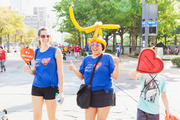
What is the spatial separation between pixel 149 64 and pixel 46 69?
147 cm

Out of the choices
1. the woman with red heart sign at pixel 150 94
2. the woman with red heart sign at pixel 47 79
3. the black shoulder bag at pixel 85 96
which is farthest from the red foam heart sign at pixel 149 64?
the woman with red heart sign at pixel 47 79

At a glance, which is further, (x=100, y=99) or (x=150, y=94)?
(x=100, y=99)

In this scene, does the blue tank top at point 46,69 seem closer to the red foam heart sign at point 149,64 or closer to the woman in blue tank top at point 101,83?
the woman in blue tank top at point 101,83

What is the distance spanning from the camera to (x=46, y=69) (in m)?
3.02

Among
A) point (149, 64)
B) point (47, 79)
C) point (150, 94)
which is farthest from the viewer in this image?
point (47, 79)

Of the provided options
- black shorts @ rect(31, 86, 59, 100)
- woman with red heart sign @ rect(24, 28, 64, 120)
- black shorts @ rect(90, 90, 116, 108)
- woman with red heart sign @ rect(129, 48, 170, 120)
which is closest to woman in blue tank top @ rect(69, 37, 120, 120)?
black shorts @ rect(90, 90, 116, 108)

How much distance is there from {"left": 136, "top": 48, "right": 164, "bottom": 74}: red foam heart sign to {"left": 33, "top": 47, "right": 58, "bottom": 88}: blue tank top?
1257 millimetres

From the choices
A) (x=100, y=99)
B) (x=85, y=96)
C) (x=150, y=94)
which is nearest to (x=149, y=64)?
(x=150, y=94)

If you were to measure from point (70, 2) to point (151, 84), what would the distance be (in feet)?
82.2

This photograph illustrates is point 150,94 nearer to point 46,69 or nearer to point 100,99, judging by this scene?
point 100,99

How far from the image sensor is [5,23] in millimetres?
39938

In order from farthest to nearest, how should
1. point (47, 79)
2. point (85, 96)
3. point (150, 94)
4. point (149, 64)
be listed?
point (47, 79)
point (85, 96)
point (150, 94)
point (149, 64)

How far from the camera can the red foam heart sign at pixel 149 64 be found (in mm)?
2543

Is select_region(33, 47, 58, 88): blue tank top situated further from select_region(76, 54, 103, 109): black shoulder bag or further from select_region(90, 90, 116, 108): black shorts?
select_region(90, 90, 116, 108): black shorts
